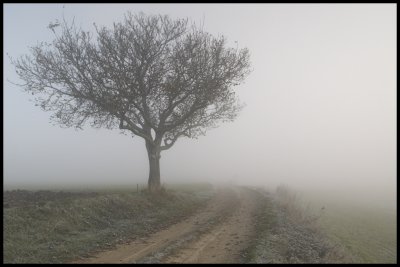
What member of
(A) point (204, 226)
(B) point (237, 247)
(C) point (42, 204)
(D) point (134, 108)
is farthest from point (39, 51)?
(B) point (237, 247)

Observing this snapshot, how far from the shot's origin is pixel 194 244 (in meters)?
19.6

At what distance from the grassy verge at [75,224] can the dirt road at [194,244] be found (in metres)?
1.18

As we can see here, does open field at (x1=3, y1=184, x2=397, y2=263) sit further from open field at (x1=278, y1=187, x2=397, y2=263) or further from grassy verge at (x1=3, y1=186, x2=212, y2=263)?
open field at (x1=278, y1=187, x2=397, y2=263)

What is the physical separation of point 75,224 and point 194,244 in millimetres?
7440

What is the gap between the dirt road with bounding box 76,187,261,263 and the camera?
54.7ft

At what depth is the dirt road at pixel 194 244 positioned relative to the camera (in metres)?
16.7

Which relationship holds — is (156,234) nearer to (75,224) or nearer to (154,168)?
(75,224)

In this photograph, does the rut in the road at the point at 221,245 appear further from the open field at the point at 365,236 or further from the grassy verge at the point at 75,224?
the open field at the point at 365,236

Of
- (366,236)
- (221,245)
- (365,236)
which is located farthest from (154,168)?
(366,236)

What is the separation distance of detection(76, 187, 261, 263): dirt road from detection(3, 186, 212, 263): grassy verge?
3.87 ft

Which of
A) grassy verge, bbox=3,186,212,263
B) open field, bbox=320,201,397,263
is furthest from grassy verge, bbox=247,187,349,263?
grassy verge, bbox=3,186,212,263

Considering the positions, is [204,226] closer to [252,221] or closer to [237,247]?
[252,221]

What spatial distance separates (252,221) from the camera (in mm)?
27234

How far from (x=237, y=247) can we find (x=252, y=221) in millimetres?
8211
